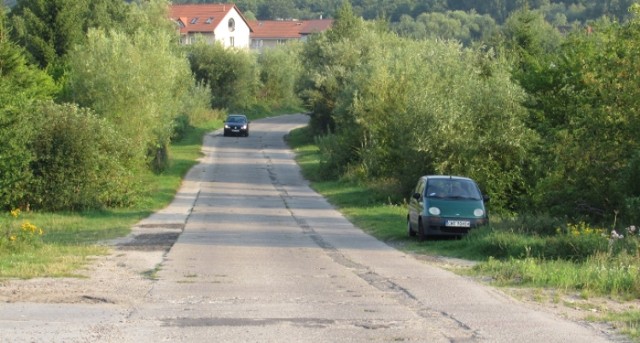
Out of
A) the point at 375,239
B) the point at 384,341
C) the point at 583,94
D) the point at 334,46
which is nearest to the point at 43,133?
the point at 375,239

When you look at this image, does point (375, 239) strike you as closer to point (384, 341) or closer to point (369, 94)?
point (384, 341)

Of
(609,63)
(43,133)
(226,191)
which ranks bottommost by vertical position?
(226,191)

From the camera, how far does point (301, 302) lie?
12820 mm

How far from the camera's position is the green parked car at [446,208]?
2325 centimetres

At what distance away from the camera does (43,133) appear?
3244 cm

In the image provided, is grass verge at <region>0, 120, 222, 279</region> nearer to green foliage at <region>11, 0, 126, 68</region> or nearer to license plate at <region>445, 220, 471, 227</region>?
license plate at <region>445, 220, 471, 227</region>

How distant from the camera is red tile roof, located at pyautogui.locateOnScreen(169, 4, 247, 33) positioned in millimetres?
138625

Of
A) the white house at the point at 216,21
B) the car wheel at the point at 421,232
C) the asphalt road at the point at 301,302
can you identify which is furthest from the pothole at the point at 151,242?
the white house at the point at 216,21

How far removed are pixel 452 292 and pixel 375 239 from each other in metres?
10.8

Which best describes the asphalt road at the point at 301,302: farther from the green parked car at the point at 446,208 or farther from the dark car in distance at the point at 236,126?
the dark car in distance at the point at 236,126

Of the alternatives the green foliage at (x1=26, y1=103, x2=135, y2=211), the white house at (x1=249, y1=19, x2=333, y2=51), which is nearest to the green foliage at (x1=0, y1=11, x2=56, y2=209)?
the green foliage at (x1=26, y1=103, x2=135, y2=211)

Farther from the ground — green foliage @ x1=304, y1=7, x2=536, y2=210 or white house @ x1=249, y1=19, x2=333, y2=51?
white house @ x1=249, y1=19, x2=333, y2=51

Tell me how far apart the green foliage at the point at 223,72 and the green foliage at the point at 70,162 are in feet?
178

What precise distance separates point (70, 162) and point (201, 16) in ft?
371
